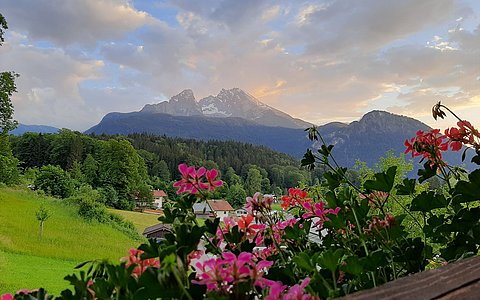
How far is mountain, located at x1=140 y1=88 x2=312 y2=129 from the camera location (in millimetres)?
163000

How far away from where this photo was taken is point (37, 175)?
2291 centimetres

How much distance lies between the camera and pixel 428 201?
58 centimetres

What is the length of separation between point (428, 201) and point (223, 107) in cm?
17327

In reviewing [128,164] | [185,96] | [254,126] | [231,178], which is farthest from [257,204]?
[185,96]

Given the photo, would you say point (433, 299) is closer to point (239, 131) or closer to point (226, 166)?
point (226, 166)

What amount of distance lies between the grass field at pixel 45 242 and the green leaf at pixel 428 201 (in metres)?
7.98

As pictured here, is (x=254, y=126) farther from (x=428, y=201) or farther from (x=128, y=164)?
(x=428, y=201)

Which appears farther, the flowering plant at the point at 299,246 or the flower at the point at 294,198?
Result: the flower at the point at 294,198

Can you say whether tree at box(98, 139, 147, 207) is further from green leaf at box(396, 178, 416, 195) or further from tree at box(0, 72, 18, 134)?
green leaf at box(396, 178, 416, 195)

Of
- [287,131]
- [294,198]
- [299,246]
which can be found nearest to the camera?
[299,246]

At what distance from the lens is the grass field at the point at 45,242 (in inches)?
336

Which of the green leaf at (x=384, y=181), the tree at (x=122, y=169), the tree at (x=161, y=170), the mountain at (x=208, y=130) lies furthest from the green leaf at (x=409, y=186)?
the mountain at (x=208, y=130)

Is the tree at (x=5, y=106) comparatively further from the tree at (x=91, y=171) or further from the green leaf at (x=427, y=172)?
the tree at (x=91, y=171)

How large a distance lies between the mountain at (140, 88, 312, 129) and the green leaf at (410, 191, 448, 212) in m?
157
